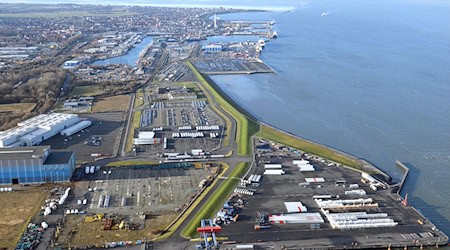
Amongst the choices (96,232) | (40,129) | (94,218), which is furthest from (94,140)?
(96,232)

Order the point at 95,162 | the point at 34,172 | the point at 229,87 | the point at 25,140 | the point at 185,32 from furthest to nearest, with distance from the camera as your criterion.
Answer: the point at 185,32 < the point at 229,87 < the point at 25,140 < the point at 95,162 < the point at 34,172

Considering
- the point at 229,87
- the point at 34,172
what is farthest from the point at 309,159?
the point at 229,87

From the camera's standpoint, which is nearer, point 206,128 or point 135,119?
point 206,128

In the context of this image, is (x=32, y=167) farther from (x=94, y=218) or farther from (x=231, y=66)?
(x=231, y=66)

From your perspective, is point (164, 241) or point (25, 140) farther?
point (25, 140)

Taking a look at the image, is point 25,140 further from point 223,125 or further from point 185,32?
point 185,32

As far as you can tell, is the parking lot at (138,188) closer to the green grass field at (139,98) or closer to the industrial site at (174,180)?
the industrial site at (174,180)

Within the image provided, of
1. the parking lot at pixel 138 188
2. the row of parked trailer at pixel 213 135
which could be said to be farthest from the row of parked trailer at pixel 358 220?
the row of parked trailer at pixel 213 135
